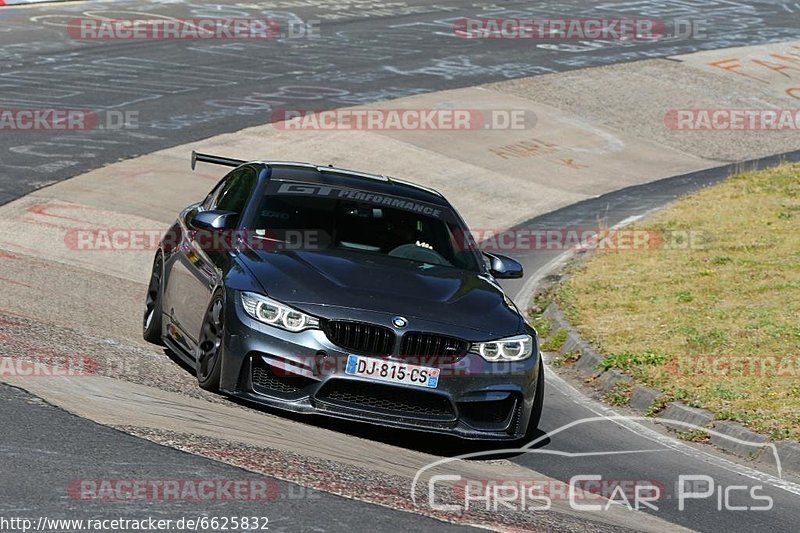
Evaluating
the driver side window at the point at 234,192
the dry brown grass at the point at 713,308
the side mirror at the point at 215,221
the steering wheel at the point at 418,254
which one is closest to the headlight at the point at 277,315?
the side mirror at the point at 215,221

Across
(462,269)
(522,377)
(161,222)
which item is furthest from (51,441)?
(161,222)

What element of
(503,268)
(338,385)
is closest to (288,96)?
(503,268)

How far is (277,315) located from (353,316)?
1.49ft

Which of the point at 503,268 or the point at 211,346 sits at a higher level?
the point at 503,268

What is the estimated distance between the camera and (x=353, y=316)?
8.00 meters

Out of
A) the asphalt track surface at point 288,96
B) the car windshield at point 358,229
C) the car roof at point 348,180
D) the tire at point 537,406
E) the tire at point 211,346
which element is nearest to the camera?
the asphalt track surface at point 288,96

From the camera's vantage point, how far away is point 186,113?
24.3 metres

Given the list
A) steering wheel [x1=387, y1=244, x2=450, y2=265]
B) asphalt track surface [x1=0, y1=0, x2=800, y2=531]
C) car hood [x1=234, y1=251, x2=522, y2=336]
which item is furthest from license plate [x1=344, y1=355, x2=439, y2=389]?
steering wheel [x1=387, y1=244, x2=450, y2=265]

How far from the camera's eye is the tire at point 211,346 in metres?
8.30

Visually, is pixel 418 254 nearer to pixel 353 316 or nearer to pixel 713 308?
pixel 353 316

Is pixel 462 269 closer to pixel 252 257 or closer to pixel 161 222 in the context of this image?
pixel 252 257

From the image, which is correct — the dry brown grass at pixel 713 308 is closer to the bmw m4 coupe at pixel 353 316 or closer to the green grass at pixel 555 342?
the green grass at pixel 555 342

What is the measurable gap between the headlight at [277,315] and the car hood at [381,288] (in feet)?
0.16

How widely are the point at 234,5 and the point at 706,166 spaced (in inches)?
631
